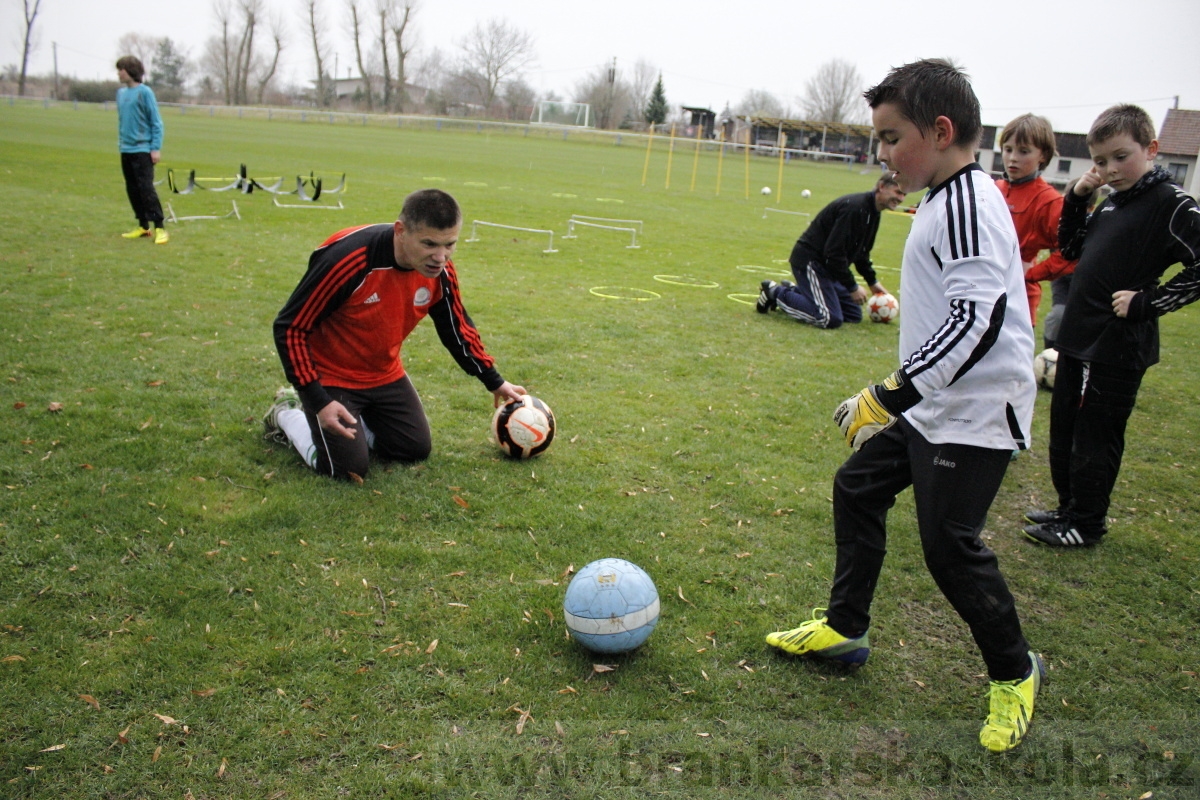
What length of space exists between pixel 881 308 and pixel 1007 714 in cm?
779

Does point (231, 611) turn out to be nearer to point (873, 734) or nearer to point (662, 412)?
point (873, 734)

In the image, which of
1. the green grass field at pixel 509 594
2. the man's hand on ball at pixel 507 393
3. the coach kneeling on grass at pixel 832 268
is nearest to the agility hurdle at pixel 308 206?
the green grass field at pixel 509 594

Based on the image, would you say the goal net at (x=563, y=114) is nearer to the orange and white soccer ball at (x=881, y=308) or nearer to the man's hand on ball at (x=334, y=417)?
the orange and white soccer ball at (x=881, y=308)

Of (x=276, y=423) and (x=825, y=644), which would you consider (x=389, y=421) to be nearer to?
(x=276, y=423)

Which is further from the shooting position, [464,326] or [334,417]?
[464,326]

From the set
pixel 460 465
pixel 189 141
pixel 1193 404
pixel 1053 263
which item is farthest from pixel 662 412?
pixel 189 141

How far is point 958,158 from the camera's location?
9.29ft

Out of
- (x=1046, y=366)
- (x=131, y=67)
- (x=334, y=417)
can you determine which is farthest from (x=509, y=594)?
(x=131, y=67)

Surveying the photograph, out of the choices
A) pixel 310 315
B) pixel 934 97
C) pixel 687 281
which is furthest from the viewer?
pixel 687 281

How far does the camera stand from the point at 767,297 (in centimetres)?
1007

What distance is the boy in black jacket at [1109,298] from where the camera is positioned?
4242 mm

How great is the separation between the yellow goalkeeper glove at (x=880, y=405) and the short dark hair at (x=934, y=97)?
2.87 ft

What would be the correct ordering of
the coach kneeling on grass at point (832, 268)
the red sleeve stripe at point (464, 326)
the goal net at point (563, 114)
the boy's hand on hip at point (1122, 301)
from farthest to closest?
1. the goal net at point (563, 114)
2. the coach kneeling on grass at point (832, 268)
3. the red sleeve stripe at point (464, 326)
4. the boy's hand on hip at point (1122, 301)

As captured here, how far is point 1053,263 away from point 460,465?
476 cm
